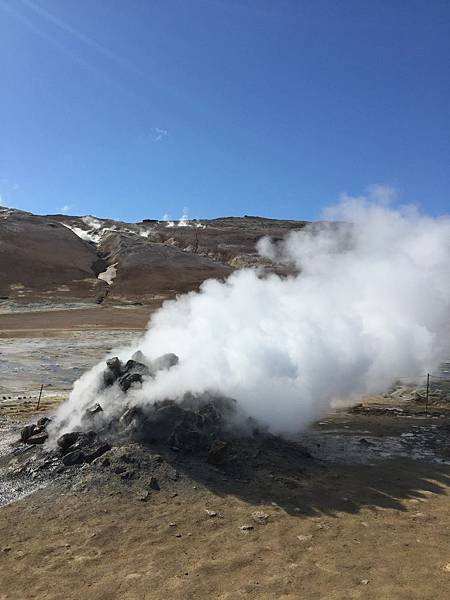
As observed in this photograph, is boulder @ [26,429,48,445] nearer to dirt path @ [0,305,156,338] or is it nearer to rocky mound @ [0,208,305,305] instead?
dirt path @ [0,305,156,338]

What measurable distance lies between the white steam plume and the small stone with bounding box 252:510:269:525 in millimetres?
3189

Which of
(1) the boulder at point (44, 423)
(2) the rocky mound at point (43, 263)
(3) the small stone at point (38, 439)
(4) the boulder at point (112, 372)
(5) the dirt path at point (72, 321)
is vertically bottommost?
(5) the dirt path at point (72, 321)

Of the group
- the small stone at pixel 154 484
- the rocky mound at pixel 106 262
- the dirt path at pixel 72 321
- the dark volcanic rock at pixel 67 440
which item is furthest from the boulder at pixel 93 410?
the rocky mound at pixel 106 262

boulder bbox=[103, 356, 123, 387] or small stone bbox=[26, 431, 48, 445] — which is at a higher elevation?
boulder bbox=[103, 356, 123, 387]

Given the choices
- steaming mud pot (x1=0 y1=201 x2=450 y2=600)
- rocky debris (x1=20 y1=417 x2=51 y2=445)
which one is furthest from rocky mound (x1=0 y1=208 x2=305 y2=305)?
rocky debris (x1=20 y1=417 x2=51 y2=445)

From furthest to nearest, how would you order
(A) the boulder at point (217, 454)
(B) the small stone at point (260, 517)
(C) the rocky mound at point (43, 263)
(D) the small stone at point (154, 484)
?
(C) the rocky mound at point (43, 263) < (A) the boulder at point (217, 454) < (D) the small stone at point (154, 484) < (B) the small stone at point (260, 517)

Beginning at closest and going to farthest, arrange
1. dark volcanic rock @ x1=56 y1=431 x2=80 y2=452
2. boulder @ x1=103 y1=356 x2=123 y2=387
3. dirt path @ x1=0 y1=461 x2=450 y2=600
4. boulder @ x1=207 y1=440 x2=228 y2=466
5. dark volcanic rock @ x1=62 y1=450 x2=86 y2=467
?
dirt path @ x1=0 y1=461 x2=450 y2=600, dark volcanic rock @ x1=62 y1=450 x2=86 y2=467, boulder @ x1=207 y1=440 x2=228 y2=466, dark volcanic rock @ x1=56 y1=431 x2=80 y2=452, boulder @ x1=103 y1=356 x2=123 y2=387

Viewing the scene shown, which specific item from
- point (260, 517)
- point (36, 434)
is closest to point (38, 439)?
point (36, 434)

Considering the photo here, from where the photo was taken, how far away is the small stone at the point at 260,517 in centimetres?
726

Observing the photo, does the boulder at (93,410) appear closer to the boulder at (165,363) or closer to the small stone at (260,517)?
the boulder at (165,363)

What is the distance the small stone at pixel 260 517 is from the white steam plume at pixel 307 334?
319 centimetres

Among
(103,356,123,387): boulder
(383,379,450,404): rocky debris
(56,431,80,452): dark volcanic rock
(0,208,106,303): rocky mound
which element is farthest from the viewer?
(0,208,106,303): rocky mound

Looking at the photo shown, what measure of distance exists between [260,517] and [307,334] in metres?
6.53

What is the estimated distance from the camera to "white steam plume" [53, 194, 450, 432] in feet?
36.6
